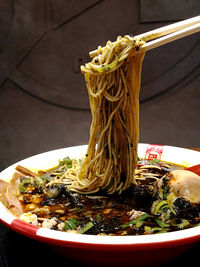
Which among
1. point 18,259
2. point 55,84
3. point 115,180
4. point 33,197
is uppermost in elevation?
point 55,84

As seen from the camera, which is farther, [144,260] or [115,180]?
[115,180]

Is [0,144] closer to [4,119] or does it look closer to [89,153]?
[4,119]

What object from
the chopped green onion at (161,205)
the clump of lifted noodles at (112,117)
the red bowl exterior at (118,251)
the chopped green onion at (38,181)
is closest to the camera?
the red bowl exterior at (118,251)

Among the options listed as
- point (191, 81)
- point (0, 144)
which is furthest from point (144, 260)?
point (0, 144)

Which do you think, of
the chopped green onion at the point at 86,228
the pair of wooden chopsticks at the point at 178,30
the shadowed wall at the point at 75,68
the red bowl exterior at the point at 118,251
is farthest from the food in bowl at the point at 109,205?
the shadowed wall at the point at 75,68

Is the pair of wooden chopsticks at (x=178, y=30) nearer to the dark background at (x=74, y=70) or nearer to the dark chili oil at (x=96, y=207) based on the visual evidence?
the dark chili oil at (x=96, y=207)
